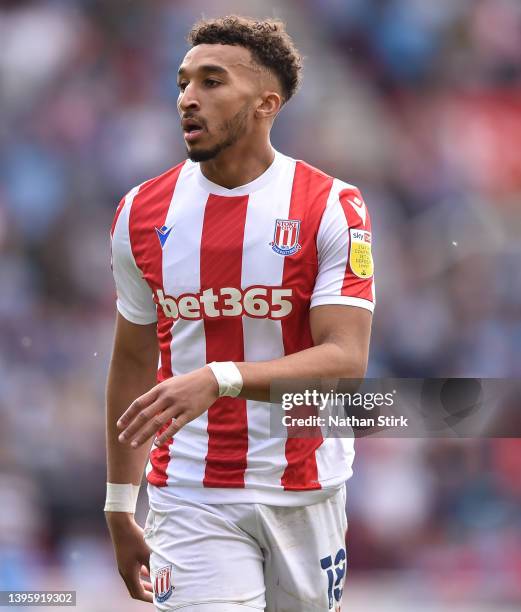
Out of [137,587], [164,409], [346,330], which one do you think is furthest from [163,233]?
[137,587]

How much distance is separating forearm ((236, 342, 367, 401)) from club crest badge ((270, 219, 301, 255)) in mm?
276

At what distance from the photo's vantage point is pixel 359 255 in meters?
2.72

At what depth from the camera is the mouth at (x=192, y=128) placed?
2.73m

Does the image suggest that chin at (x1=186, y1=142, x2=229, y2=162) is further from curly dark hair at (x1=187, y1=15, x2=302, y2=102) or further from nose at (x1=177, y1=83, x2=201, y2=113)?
curly dark hair at (x1=187, y1=15, x2=302, y2=102)

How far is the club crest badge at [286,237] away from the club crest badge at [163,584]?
0.83 m

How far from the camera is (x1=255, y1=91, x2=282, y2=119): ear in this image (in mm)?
2855

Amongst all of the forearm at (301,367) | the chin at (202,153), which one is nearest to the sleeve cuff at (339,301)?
the forearm at (301,367)

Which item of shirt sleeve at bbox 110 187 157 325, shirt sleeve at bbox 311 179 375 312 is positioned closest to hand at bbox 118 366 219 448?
shirt sleeve at bbox 311 179 375 312

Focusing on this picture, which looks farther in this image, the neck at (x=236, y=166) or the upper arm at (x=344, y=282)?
the neck at (x=236, y=166)

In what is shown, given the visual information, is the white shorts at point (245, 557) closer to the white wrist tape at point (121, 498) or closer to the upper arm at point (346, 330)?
the white wrist tape at point (121, 498)

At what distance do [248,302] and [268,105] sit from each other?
0.57m

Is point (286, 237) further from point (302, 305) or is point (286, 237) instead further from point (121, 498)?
point (121, 498)

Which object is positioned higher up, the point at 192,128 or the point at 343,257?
the point at 192,128

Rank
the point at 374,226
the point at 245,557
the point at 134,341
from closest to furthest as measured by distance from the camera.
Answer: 1. the point at 245,557
2. the point at 134,341
3. the point at 374,226
